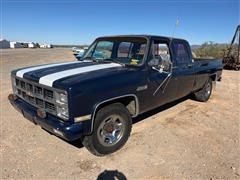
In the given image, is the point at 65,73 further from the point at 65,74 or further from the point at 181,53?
the point at 181,53

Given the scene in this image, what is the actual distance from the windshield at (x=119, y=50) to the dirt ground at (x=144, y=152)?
5.07 feet

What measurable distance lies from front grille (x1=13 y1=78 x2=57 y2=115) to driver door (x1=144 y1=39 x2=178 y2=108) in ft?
6.19

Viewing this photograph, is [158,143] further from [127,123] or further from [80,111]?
[80,111]

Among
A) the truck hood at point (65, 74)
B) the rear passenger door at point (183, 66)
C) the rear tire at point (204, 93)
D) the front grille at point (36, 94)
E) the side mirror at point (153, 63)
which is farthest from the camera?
the rear tire at point (204, 93)

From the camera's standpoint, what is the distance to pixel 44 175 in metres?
3.48

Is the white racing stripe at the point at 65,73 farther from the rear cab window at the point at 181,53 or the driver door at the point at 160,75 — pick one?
the rear cab window at the point at 181,53

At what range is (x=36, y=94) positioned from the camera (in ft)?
12.9

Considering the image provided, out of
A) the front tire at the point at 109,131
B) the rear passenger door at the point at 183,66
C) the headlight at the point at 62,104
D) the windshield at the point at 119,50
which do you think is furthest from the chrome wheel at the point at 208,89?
Result: the headlight at the point at 62,104

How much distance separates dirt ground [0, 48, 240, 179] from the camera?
11.8ft

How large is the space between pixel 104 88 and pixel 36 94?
1.15 m

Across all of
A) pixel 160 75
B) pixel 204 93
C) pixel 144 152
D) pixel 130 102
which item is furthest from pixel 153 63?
pixel 204 93

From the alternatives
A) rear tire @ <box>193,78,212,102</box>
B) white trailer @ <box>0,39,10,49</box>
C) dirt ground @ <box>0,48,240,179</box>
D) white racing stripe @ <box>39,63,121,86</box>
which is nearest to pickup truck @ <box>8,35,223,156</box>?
white racing stripe @ <box>39,63,121,86</box>

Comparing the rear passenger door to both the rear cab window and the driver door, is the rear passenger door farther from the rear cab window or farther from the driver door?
the driver door

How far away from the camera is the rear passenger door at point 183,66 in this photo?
5.60 meters
